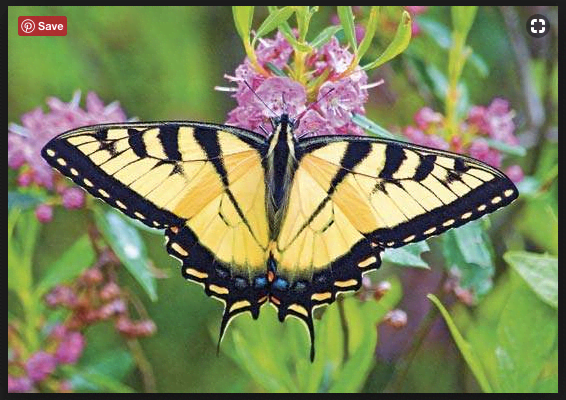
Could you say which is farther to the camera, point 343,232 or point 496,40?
point 496,40

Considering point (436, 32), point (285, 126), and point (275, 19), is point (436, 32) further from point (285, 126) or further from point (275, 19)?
point (275, 19)

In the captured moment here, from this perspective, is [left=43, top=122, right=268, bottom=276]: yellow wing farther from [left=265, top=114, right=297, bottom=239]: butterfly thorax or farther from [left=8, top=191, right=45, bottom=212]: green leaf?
[left=8, top=191, right=45, bottom=212]: green leaf

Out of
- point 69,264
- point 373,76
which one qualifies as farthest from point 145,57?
point 69,264

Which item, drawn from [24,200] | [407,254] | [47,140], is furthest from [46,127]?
[407,254]

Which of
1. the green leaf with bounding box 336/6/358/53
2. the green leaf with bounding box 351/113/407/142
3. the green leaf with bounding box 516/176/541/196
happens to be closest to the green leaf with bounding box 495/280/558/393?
the green leaf with bounding box 516/176/541/196

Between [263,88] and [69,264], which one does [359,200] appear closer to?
[263,88]

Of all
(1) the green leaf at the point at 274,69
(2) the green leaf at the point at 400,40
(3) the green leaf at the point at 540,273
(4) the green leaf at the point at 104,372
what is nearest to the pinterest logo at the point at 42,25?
(4) the green leaf at the point at 104,372

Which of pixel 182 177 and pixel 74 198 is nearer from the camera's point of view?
pixel 182 177
